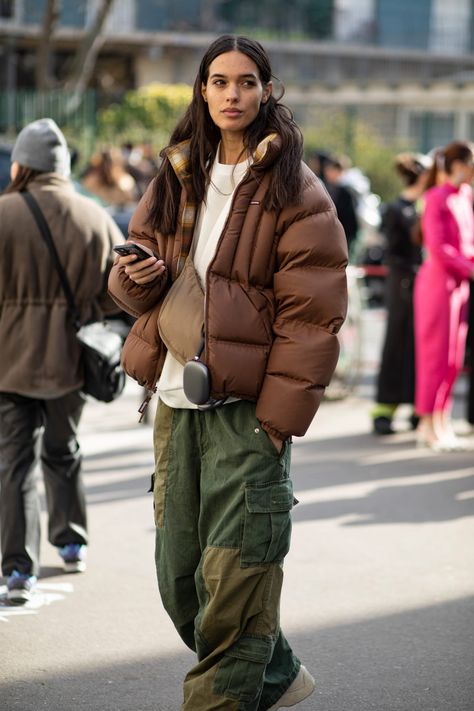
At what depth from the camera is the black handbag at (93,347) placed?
6.07m

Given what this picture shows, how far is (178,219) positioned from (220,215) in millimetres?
136

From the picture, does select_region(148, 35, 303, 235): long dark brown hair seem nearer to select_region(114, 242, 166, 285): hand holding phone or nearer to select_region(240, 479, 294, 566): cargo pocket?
select_region(114, 242, 166, 285): hand holding phone

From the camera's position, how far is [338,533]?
7.25 m

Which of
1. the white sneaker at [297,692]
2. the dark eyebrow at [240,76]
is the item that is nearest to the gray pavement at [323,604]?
the white sneaker at [297,692]

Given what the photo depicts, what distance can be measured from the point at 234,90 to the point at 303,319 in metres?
0.70

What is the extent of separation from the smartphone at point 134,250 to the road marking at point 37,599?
2227 millimetres

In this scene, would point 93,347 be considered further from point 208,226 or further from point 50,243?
point 208,226

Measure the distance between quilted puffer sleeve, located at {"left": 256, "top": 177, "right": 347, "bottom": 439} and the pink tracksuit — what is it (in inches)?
209

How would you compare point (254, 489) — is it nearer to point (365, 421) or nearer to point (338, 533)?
point (338, 533)

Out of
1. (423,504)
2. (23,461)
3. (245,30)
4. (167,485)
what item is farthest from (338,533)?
(245,30)

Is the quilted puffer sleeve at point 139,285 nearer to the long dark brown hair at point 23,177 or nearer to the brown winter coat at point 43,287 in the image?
the brown winter coat at point 43,287

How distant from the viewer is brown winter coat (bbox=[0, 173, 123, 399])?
19.6 feet

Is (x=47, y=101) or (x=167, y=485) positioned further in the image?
(x=47, y=101)

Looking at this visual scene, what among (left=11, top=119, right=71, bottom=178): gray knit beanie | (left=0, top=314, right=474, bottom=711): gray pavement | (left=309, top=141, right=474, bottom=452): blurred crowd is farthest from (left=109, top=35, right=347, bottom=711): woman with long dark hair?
(left=309, top=141, right=474, bottom=452): blurred crowd
